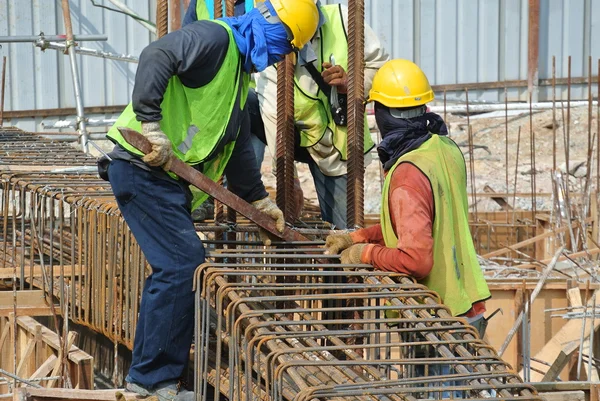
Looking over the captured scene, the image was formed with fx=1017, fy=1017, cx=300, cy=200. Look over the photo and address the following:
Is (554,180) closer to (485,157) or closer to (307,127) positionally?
(307,127)

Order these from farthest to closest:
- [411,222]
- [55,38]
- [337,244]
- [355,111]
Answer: [55,38] < [355,111] < [337,244] < [411,222]

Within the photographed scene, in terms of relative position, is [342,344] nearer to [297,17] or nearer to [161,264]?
[161,264]

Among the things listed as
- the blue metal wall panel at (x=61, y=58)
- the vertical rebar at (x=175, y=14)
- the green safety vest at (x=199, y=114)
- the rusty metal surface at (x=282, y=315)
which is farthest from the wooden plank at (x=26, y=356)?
the blue metal wall panel at (x=61, y=58)

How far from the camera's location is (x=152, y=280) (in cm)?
446

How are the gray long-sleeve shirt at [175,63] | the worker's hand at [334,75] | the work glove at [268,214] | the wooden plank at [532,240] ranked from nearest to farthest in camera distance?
the gray long-sleeve shirt at [175,63]
the work glove at [268,214]
the worker's hand at [334,75]
the wooden plank at [532,240]

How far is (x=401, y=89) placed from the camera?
173 inches

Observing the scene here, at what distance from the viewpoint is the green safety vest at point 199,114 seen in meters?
4.55

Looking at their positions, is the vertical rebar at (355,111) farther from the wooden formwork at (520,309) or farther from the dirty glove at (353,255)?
the wooden formwork at (520,309)

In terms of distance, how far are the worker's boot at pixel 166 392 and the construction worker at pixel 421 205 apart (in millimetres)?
918

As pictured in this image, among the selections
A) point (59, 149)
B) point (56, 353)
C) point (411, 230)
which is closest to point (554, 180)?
point (59, 149)

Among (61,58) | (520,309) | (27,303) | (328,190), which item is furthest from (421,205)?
(61,58)

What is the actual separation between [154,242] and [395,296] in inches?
46.6

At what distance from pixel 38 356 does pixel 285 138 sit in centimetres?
217

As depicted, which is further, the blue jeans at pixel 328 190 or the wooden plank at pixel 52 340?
A: the blue jeans at pixel 328 190
